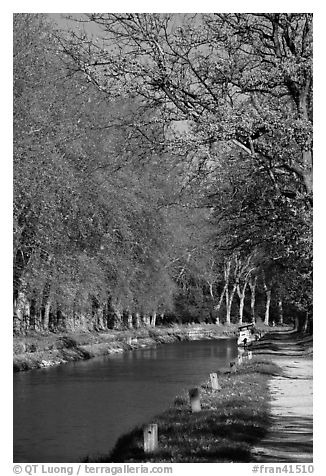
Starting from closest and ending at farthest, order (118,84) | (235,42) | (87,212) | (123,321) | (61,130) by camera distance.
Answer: (118,84)
(235,42)
(61,130)
(87,212)
(123,321)

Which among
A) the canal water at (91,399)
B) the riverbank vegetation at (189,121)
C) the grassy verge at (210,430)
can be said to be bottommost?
the canal water at (91,399)

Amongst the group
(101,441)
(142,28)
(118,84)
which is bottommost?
(101,441)

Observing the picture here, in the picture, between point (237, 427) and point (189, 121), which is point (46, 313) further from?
point (189, 121)

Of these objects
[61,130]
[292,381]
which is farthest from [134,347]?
[292,381]

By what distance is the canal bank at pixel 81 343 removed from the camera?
136 ft

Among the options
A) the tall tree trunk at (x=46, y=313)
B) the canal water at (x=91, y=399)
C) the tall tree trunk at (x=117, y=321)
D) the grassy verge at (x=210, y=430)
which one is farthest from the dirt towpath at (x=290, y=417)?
the tall tree trunk at (x=117, y=321)

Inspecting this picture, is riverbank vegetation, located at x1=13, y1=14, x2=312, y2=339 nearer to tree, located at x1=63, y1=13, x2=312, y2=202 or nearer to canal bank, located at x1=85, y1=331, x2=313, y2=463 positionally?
tree, located at x1=63, y1=13, x2=312, y2=202

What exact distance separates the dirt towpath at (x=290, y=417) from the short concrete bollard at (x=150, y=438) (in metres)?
1.84

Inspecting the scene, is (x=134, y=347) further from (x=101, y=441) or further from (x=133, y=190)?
(x=101, y=441)

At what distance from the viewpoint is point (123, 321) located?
2697 inches

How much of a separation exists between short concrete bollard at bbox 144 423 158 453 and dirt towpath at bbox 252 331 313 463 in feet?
6.04

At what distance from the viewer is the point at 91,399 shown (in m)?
30.7

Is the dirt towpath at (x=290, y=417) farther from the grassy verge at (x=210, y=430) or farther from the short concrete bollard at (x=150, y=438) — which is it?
the short concrete bollard at (x=150, y=438)
